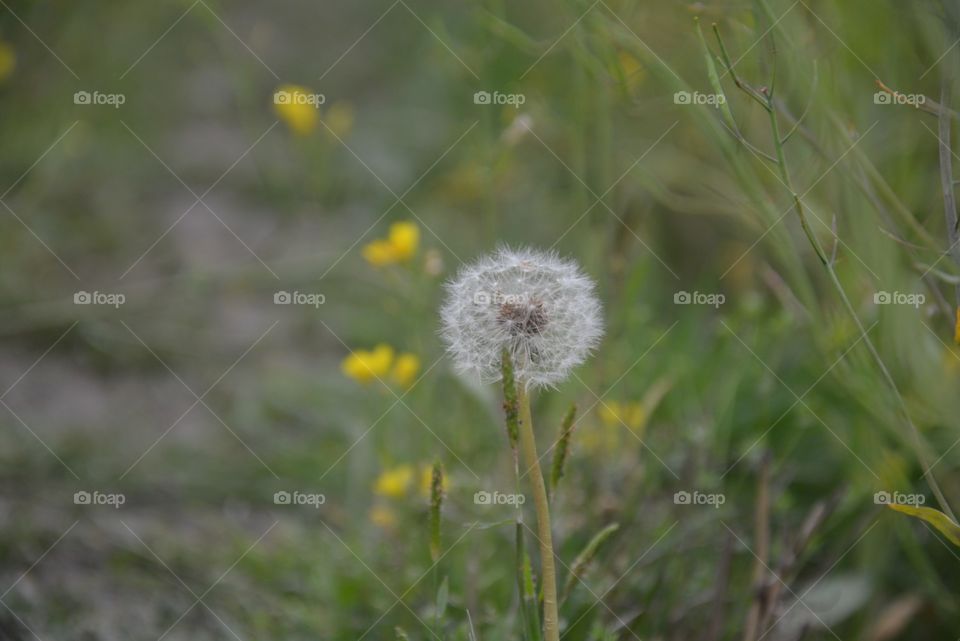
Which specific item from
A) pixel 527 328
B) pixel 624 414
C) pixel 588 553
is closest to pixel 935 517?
pixel 588 553

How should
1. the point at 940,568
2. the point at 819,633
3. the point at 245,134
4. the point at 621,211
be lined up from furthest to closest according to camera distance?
the point at 245,134 < the point at 621,211 < the point at 940,568 < the point at 819,633

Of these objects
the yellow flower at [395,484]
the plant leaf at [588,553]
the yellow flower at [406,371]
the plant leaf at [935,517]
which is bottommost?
the plant leaf at [588,553]

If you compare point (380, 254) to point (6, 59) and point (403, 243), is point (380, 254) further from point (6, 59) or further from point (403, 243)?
point (6, 59)

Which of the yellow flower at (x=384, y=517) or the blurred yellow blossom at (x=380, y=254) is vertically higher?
the blurred yellow blossom at (x=380, y=254)

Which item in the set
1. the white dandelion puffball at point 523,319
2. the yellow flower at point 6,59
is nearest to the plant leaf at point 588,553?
the white dandelion puffball at point 523,319

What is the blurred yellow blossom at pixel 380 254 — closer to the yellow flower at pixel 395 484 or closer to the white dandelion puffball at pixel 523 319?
the yellow flower at pixel 395 484

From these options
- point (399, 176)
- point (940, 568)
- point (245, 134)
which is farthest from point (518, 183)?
point (940, 568)

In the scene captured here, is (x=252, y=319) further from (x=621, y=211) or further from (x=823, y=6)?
(x=823, y=6)
